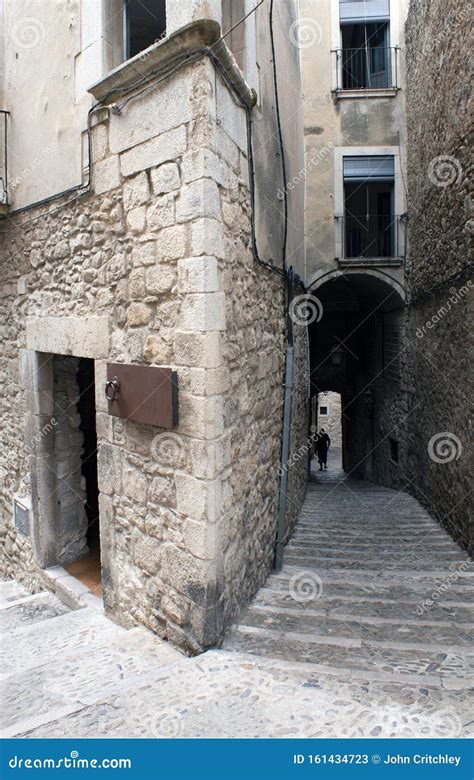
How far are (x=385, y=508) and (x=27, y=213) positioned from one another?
629 centimetres

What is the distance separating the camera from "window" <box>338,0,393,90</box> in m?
8.56

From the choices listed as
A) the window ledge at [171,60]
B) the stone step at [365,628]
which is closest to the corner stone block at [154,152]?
the window ledge at [171,60]

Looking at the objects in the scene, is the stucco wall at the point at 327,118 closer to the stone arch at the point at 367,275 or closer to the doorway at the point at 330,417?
the stone arch at the point at 367,275

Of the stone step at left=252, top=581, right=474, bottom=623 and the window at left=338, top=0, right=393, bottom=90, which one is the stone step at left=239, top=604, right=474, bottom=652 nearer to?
the stone step at left=252, top=581, right=474, bottom=623

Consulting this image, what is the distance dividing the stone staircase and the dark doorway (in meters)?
1.89

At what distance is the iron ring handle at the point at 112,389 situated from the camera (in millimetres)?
3301

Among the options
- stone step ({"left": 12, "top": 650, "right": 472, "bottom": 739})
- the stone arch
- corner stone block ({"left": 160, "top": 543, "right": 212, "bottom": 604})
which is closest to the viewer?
stone step ({"left": 12, "top": 650, "right": 472, "bottom": 739})

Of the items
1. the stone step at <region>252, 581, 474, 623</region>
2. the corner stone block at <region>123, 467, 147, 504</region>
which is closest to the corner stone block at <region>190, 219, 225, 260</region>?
the corner stone block at <region>123, 467, 147, 504</region>

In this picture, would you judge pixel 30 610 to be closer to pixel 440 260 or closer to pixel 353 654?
pixel 353 654

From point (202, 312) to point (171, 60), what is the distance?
1.45m

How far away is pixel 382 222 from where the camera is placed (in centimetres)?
967

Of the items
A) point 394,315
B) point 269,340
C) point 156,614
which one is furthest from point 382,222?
point 156,614

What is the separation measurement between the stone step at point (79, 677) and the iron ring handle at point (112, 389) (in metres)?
1.58

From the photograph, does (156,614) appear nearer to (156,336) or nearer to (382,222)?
(156,336)
